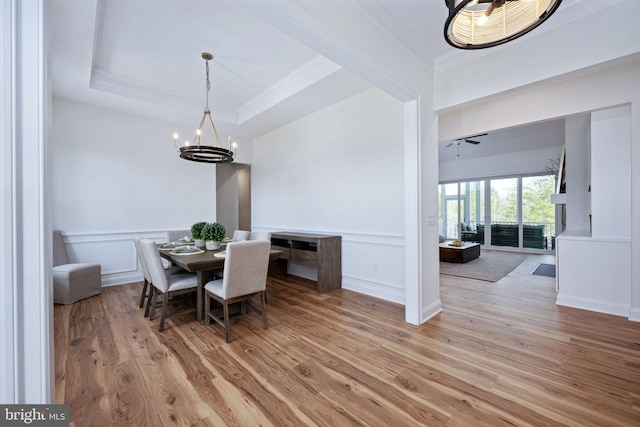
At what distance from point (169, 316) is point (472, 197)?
8.88 metres

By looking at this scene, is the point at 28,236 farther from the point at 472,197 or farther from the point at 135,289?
the point at 472,197

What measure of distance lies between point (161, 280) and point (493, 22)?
3.32m

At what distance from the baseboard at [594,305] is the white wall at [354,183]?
1919mm

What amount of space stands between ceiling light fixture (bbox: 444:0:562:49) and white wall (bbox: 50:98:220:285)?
4.73 meters

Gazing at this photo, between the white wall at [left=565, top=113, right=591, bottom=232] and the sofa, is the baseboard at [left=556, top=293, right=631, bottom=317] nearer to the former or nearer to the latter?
the white wall at [left=565, top=113, right=591, bottom=232]

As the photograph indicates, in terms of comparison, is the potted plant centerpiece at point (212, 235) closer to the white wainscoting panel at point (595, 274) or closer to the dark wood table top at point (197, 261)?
the dark wood table top at point (197, 261)

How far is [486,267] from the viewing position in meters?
5.40

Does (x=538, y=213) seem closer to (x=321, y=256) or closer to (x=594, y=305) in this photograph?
(x=594, y=305)

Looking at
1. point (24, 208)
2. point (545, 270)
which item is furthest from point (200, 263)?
point (545, 270)

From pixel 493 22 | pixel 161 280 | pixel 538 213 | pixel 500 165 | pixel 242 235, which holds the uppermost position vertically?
pixel 500 165

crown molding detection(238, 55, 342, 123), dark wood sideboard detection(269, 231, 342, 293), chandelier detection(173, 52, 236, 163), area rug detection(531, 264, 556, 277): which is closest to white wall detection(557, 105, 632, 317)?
area rug detection(531, 264, 556, 277)

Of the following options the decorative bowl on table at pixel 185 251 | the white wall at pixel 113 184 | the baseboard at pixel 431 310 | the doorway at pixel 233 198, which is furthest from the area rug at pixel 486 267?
the white wall at pixel 113 184

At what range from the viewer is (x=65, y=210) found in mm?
3885

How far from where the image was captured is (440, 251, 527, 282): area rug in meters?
4.74
